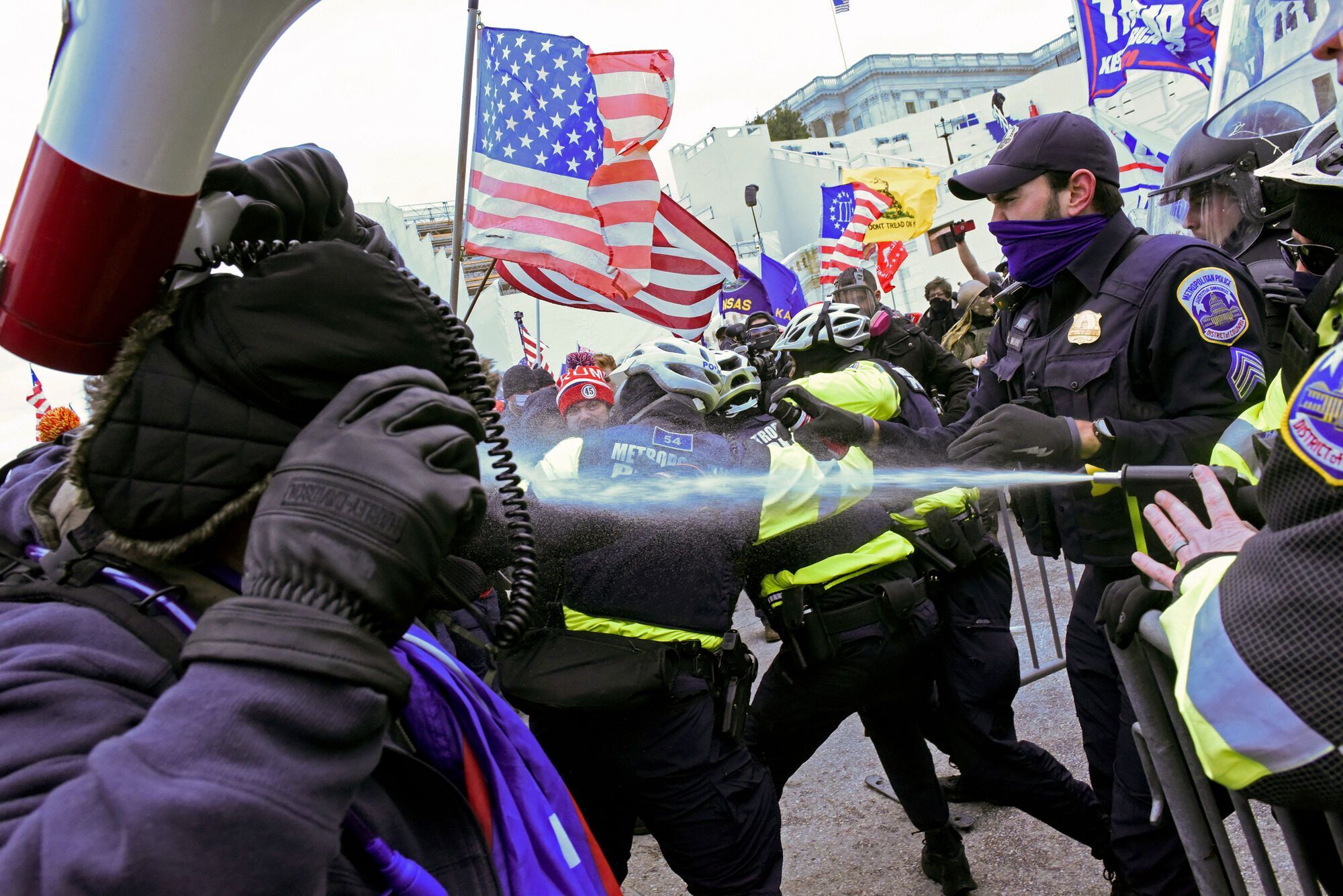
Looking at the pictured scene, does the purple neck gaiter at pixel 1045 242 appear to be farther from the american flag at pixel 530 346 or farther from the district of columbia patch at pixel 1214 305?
the american flag at pixel 530 346

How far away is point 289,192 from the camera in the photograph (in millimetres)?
1418

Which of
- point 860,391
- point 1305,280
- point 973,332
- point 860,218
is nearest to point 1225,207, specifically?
point 1305,280

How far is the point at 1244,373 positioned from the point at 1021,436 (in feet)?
2.38

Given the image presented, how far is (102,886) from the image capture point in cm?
83

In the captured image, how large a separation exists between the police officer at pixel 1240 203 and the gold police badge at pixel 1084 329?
725mm

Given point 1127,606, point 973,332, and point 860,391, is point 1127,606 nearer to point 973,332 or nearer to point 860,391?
point 860,391

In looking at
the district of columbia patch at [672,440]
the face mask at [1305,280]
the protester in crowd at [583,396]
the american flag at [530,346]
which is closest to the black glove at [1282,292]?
the face mask at [1305,280]

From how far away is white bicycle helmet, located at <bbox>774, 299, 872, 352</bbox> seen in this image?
5910mm

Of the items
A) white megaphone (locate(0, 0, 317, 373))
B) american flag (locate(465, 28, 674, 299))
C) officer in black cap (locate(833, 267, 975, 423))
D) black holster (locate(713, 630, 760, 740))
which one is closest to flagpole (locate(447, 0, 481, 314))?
american flag (locate(465, 28, 674, 299))

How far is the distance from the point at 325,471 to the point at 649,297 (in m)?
6.34

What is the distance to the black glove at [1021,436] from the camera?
115 inches

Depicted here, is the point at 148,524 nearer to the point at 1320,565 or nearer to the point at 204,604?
the point at 204,604

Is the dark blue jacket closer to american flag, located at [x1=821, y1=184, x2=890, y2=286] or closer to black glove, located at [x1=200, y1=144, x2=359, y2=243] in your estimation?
black glove, located at [x1=200, y1=144, x2=359, y2=243]

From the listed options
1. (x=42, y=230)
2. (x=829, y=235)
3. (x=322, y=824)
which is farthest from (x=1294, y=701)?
(x=829, y=235)
